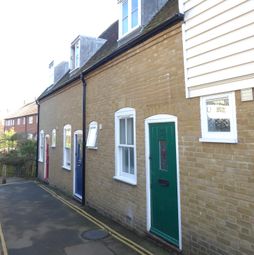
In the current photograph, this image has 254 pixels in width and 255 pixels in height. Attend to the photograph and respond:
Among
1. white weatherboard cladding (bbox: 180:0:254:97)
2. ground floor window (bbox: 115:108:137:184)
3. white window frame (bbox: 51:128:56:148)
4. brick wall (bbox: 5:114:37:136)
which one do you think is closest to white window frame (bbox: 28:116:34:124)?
brick wall (bbox: 5:114:37:136)

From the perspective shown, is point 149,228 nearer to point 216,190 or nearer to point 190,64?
point 216,190

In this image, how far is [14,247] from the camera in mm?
5828

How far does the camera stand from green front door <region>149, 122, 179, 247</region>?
→ 535 cm

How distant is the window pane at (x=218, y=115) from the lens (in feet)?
13.8

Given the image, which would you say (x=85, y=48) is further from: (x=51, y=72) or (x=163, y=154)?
(x=163, y=154)

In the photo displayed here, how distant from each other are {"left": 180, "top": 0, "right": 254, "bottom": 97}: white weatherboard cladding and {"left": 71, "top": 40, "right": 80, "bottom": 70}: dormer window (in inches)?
309

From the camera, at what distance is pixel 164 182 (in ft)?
18.2

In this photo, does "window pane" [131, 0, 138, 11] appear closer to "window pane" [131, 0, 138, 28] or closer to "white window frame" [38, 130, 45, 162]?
"window pane" [131, 0, 138, 28]

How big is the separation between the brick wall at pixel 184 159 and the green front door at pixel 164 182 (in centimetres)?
30

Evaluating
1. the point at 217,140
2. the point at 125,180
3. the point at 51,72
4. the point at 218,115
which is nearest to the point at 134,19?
the point at 125,180

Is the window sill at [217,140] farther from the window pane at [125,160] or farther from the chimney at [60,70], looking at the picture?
the chimney at [60,70]

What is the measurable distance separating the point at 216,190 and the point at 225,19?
2639 mm

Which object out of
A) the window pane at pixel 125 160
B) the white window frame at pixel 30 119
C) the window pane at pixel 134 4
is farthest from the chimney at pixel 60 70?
the white window frame at pixel 30 119

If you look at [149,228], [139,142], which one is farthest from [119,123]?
[149,228]
